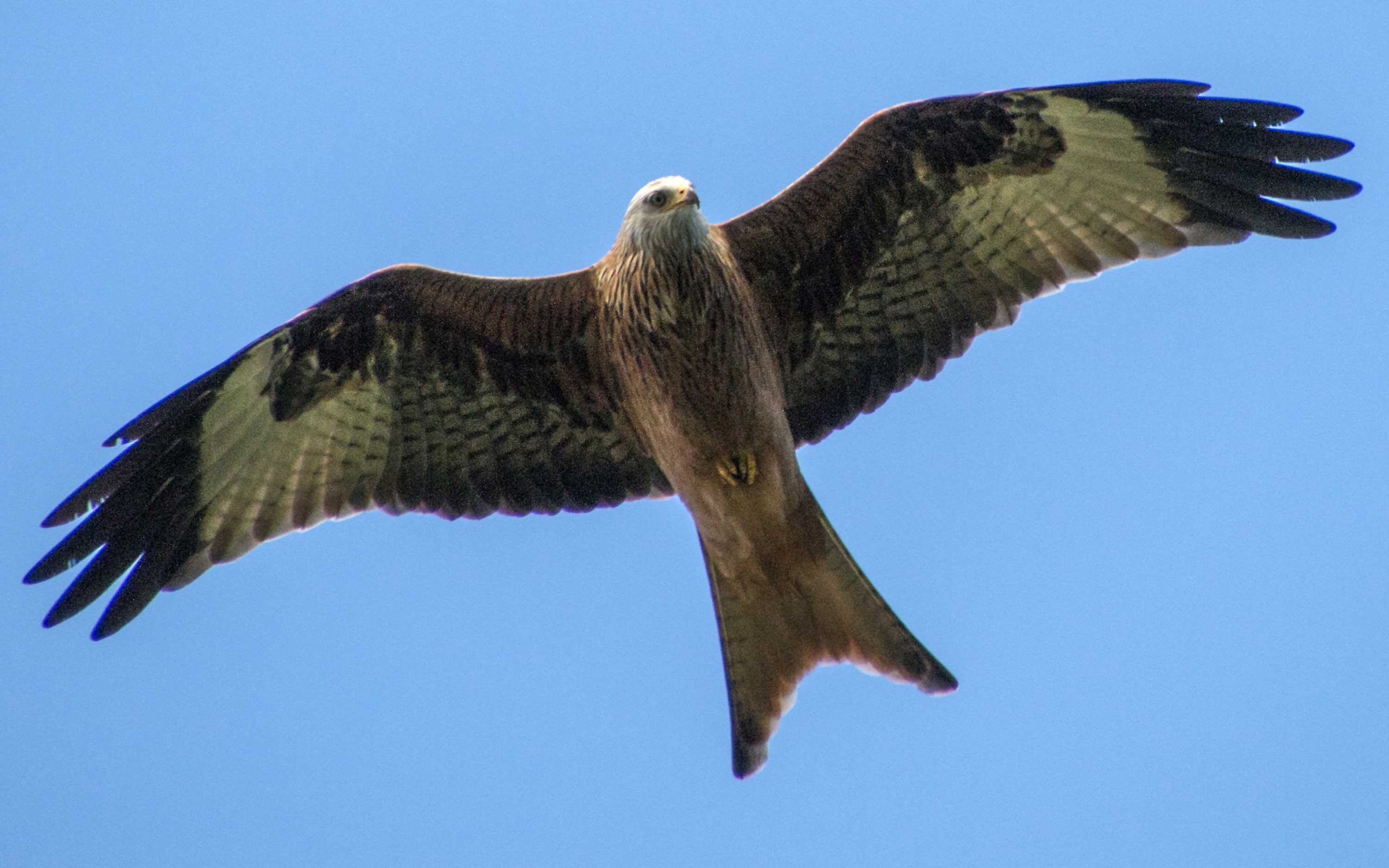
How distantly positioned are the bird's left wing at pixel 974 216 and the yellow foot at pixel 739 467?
0.72 m

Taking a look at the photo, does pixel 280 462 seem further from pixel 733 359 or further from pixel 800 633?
pixel 800 633

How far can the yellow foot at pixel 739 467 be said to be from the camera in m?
6.36

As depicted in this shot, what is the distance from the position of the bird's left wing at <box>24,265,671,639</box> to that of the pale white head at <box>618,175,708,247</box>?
0.82 metres

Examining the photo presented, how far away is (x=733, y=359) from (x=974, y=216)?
5.51ft

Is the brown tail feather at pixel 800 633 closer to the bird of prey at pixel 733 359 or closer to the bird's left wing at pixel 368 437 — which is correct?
the bird of prey at pixel 733 359

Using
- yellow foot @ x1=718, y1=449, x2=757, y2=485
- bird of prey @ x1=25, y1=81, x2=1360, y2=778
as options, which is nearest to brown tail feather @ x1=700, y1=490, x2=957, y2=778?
bird of prey @ x1=25, y1=81, x2=1360, y2=778

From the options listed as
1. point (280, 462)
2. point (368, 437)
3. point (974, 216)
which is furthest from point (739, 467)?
point (280, 462)

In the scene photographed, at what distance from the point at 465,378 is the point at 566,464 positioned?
2.32ft

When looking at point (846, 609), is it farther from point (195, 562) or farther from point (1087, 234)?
point (195, 562)

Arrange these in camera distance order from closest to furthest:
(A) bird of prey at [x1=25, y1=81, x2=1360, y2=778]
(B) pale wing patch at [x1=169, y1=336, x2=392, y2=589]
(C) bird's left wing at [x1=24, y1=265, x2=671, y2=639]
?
1. (A) bird of prey at [x1=25, y1=81, x2=1360, y2=778]
2. (C) bird's left wing at [x1=24, y1=265, x2=671, y2=639]
3. (B) pale wing patch at [x1=169, y1=336, x2=392, y2=589]

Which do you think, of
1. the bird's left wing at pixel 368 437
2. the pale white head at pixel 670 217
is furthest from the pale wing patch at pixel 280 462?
the pale white head at pixel 670 217

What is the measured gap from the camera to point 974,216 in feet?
22.9

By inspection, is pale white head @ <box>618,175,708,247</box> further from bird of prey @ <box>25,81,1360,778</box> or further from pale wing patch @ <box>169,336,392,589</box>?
pale wing patch @ <box>169,336,392,589</box>

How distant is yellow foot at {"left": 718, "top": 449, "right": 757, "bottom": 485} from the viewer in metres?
6.36
